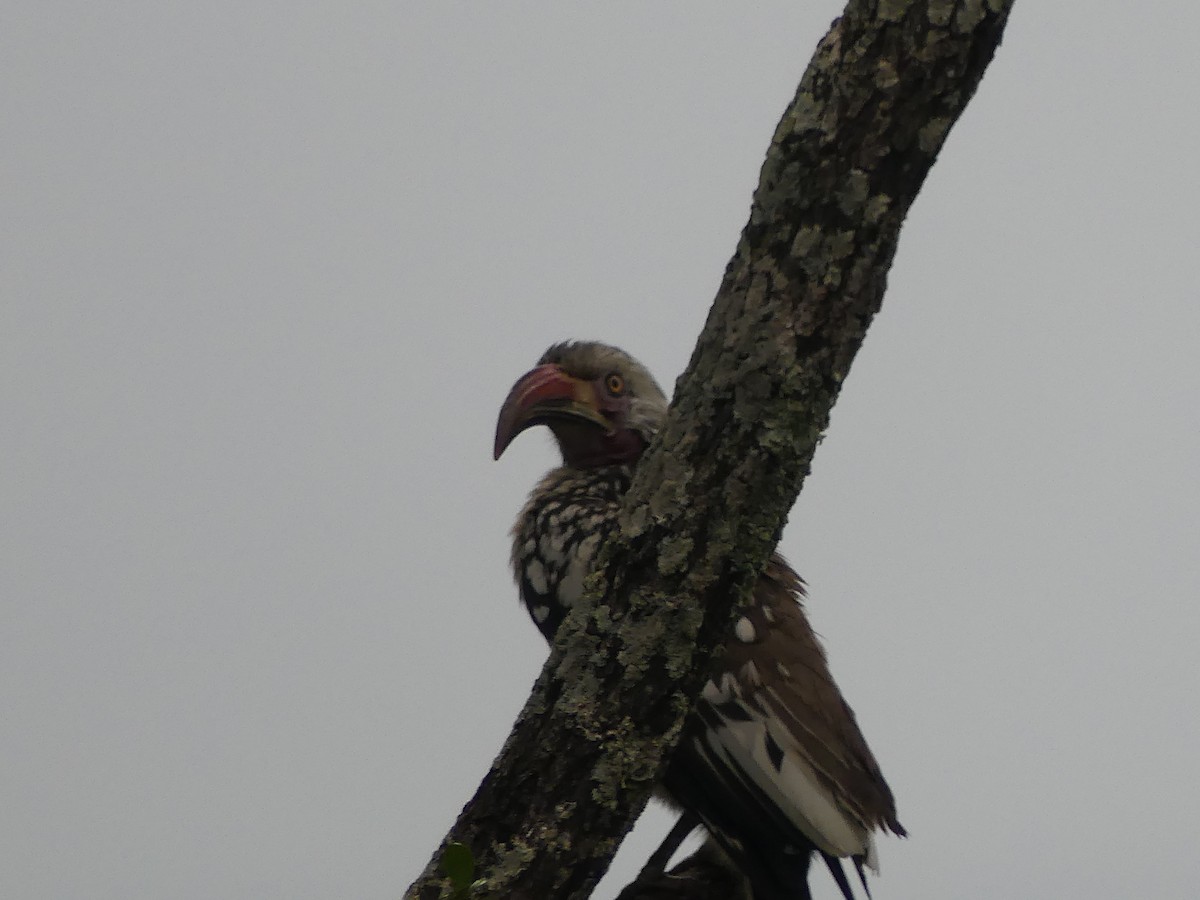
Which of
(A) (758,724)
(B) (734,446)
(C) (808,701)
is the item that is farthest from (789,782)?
(B) (734,446)

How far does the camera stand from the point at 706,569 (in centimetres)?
255

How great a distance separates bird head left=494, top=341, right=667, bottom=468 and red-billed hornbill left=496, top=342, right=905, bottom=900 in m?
0.01

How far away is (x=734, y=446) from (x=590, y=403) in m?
2.42

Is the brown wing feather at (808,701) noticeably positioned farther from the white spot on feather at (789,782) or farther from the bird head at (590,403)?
the bird head at (590,403)

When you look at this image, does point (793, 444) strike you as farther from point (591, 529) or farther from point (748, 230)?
point (591, 529)

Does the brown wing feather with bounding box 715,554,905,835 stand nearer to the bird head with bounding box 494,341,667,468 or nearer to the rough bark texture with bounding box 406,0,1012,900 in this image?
the bird head with bounding box 494,341,667,468

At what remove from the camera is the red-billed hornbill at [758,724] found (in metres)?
3.80

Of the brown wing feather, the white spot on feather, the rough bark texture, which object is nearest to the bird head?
the brown wing feather

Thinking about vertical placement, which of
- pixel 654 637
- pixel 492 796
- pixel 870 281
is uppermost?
pixel 870 281

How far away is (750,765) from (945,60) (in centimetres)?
214

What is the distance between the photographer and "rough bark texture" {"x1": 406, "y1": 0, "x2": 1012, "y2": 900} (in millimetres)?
2352

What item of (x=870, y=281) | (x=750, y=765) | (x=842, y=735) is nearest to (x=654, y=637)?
(x=870, y=281)

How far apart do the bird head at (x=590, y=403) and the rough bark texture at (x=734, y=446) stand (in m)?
2.19

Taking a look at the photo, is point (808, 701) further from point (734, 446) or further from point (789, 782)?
point (734, 446)
